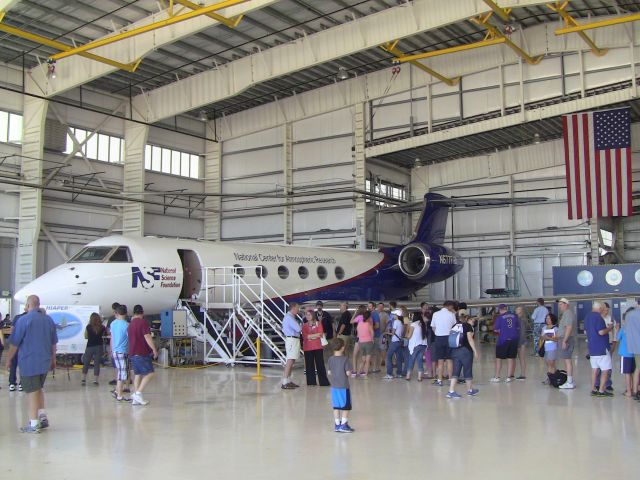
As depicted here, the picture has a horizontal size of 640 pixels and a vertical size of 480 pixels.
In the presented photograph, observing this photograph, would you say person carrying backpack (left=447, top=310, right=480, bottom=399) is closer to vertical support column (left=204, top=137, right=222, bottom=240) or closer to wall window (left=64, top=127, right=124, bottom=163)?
wall window (left=64, top=127, right=124, bottom=163)

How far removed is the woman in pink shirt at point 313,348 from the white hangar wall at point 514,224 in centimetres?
2275

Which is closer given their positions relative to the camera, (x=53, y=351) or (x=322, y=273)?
(x=53, y=351)

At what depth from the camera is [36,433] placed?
339 inches

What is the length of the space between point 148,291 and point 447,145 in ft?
65.9

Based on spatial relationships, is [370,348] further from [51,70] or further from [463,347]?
[51,70]

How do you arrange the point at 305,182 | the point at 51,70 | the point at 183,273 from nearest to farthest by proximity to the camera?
1. the point at 183,273
2. the point at 51,70
3. the point at 305,182

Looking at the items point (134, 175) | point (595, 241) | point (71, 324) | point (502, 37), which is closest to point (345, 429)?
point (71, 324)

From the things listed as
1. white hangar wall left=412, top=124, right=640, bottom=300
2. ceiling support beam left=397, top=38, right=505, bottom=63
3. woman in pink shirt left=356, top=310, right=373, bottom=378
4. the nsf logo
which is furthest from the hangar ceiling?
woman in pink shirt left=356, top=310, right=373, bottom=378

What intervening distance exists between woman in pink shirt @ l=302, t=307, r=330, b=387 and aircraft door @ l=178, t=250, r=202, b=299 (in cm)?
609

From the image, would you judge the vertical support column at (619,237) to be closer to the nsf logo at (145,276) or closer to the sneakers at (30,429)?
the nsf logo at (145,276)

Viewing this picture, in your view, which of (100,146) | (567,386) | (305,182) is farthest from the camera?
(305,182)

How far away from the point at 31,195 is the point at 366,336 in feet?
58.2

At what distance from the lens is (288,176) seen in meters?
34.2

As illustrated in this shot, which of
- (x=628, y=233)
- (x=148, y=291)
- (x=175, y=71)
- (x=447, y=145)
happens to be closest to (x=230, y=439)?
(x=148, y=291)
